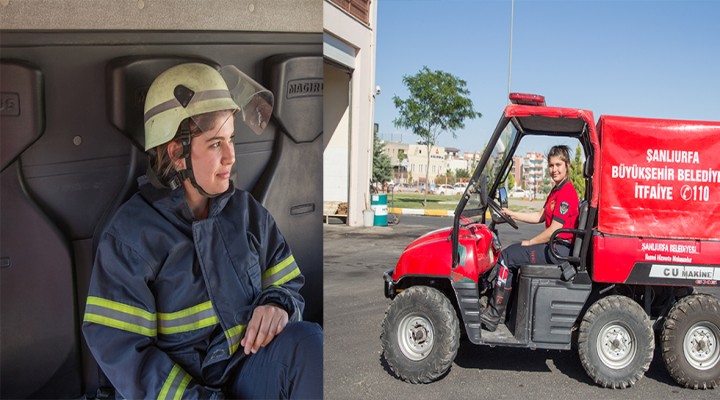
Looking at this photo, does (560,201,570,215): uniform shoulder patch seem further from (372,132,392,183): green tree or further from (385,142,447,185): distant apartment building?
(372,132,392,183): green tree

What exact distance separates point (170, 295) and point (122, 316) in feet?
0.27

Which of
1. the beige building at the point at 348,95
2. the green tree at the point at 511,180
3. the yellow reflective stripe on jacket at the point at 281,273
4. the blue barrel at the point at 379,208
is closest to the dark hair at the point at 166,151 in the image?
the yellow reflective stripe on jacket at the point at 281,273

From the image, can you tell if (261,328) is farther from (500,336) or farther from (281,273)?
(500,336)

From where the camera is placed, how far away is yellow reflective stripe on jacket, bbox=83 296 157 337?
919 mm

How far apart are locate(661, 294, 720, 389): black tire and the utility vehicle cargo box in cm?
19

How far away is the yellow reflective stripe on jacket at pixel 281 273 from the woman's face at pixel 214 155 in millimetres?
185

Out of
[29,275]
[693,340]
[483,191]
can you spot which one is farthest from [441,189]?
[29,275]

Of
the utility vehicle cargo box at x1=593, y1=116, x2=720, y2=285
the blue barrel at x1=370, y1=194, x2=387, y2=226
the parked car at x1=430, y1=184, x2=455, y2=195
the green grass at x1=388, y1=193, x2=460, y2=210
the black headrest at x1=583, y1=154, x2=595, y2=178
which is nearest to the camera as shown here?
the utility vehicle cargo box at x1=593, y1=116, x2=720, y2=285

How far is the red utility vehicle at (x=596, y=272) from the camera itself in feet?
7.07

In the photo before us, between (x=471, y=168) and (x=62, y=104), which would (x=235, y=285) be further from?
(x=471, y=168)

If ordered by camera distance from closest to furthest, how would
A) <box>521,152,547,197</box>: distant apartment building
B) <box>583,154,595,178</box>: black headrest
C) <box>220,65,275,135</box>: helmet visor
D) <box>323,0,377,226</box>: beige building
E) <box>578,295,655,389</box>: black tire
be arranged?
<box>220,65,275,135</box>: helmet visor
<box>323,0,377,226</box>: beige building
<box>583,154,595,178</box>: black headrest
<box>578,295,655,389</box>: black tire
<box>521,152,547,197</box>: distant apartment building

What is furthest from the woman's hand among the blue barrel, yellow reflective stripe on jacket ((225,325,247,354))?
the blue barrel

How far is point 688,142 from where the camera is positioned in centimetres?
207

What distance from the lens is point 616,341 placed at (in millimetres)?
2414
